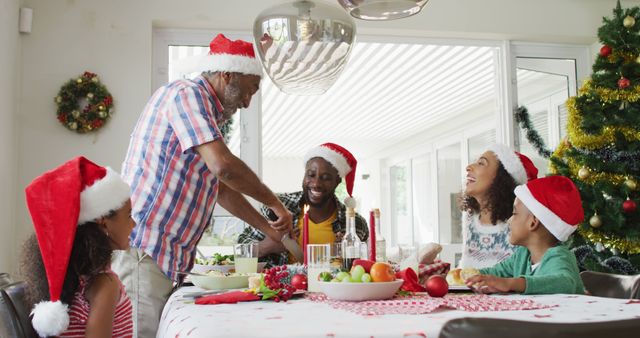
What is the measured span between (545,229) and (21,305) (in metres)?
1.52

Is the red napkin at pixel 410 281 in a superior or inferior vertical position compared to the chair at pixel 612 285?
superior

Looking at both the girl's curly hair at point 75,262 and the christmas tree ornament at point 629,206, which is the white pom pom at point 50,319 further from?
the christmas tree ornament at point 629,206

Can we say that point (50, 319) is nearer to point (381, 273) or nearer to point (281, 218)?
point (381, 273)

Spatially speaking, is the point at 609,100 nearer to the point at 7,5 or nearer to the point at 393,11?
the point at 393,11

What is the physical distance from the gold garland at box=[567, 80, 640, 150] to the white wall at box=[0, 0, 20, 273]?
3428 millimetres

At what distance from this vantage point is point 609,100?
3.92 metres

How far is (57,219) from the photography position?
4.53 ft

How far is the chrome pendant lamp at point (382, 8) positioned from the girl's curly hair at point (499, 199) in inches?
39.5

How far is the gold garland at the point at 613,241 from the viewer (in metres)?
3.83

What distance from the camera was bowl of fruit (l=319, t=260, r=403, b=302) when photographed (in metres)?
1.39

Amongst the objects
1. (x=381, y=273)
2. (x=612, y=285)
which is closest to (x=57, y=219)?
(x=381, y=273)

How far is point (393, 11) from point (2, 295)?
1397mm

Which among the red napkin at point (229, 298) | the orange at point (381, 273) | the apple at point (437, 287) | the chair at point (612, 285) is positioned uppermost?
the orange at point (381, 273)

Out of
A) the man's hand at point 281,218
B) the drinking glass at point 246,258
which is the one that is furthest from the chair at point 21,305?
the man's hand at point 281,218
